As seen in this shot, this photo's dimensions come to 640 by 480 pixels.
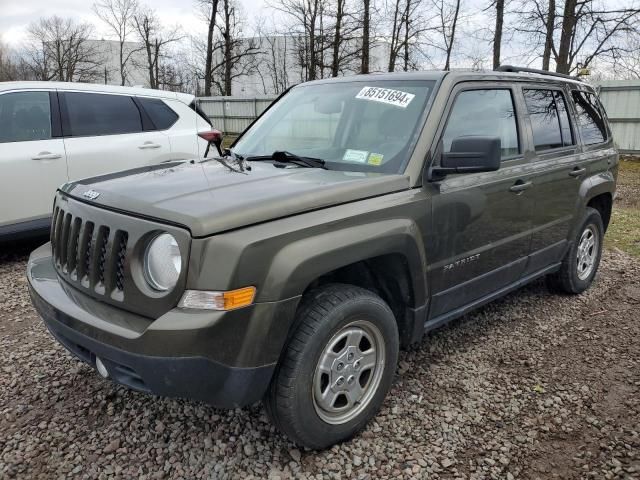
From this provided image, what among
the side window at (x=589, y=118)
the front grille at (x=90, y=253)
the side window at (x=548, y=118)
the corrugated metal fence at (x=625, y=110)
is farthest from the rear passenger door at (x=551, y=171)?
the corrugated metal fence at (x=625, y=110)

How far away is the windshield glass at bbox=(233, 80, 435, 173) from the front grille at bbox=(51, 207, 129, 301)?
49.1 inches

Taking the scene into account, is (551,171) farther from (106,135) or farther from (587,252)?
(106,135)

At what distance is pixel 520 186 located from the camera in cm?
354

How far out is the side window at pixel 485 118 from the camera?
3170 mm

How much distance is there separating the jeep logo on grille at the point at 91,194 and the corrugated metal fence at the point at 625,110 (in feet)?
50.1

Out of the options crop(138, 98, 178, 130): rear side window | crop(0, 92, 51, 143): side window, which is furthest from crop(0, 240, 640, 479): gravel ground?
crop(138, 98, 178, 130): rear side window

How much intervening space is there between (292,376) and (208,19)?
105ft

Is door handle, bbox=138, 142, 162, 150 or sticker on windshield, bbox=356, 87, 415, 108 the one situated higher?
sticker on windshield, bbox=356, 87, 415, 108

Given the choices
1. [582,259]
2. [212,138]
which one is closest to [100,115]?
[212,138]

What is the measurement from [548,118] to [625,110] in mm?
12785

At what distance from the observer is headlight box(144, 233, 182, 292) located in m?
2.18

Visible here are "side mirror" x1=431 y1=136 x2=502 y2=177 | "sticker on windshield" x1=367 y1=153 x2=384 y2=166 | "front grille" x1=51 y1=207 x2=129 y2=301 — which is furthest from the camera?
"sticker on windshield" x1=367 y1=153 x2=384 y2=166

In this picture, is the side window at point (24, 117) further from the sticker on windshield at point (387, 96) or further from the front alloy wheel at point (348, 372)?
the front alloy wheel at point (348, 372)

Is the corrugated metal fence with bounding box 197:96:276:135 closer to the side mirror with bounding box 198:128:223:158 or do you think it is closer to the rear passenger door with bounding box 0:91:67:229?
the rear passenger door with bounding box 0:91:67:229
